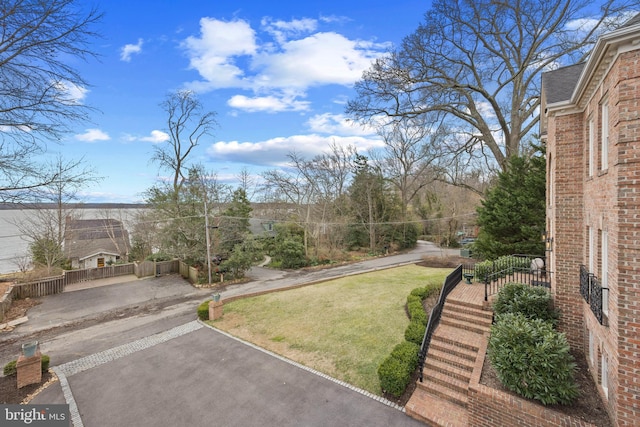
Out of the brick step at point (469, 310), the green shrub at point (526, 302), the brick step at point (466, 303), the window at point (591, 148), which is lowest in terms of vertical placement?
the brick step at point (469, 310)

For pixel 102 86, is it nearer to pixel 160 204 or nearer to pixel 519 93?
pixel 160 204

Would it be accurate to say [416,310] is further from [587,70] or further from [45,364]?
[45,364]

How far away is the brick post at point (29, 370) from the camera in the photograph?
695 cm

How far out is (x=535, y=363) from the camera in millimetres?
5188

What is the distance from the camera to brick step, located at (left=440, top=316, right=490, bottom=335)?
7.87 meters

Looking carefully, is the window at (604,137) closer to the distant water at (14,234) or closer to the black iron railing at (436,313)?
the black iron railing at (436,313)

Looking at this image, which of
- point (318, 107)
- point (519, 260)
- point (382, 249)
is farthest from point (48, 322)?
point (382, 249)

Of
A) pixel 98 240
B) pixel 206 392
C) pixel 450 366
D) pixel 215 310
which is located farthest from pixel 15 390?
pixel 98 240

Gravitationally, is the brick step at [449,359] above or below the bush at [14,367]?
above

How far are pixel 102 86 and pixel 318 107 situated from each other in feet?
44.2

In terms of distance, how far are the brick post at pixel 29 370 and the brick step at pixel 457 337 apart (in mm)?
10830

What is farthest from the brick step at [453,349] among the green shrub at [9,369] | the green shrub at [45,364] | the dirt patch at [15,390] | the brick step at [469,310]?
the green shrub at [9,369]

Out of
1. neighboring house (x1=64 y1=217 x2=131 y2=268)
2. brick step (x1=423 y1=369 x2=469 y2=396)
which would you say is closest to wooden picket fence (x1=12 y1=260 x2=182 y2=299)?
neighboring house (x1=64 y1=217 x2=131 y2=268)

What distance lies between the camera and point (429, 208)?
36531mm
